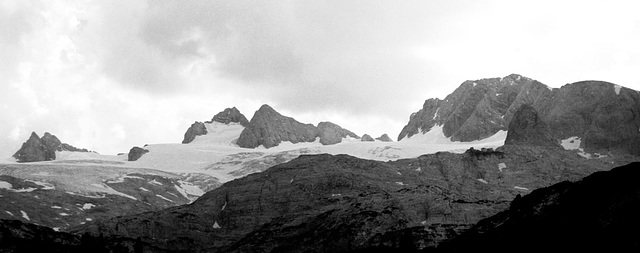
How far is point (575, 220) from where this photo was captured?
6975 centimetres

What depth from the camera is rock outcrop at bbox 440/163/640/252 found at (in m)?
59.0

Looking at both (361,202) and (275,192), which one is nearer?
(361,202)

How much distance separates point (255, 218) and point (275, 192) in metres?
15.3

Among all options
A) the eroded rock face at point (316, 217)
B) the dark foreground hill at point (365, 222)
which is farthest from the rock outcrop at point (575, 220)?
the eroded rock face at point (316, 217)

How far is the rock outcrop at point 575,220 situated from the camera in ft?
193

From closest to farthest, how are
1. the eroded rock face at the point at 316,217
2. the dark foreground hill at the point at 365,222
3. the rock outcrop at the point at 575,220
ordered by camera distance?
1. the rock outcrop at the point at 575,220
2. the dark foreground hill at the point at 365,222
3. the eroded rock face at the point at 316,217

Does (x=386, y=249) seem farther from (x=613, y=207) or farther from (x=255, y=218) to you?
(x=255, y=218)

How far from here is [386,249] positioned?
114812 mm

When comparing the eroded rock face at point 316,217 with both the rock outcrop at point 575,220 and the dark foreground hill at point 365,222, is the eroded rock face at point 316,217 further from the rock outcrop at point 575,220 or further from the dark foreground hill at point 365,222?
the rock outcrop at point 575,220

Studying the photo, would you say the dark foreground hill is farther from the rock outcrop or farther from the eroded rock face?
the eroded rock face

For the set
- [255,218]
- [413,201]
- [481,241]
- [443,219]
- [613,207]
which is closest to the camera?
[613,207]

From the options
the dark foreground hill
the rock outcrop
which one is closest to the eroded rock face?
the dark foreground hill

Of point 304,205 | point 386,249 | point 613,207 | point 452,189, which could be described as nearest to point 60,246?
point 386,249

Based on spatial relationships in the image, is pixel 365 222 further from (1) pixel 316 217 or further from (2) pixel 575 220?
(2) pixel 575 220
